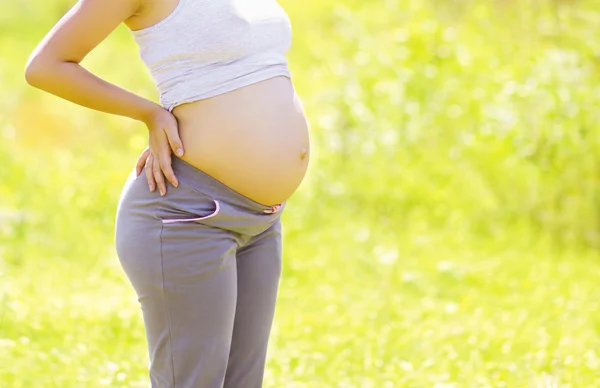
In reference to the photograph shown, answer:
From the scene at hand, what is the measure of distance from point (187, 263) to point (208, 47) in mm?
535

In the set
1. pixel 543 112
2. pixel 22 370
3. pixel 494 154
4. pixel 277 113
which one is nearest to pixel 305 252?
pixel 494 154

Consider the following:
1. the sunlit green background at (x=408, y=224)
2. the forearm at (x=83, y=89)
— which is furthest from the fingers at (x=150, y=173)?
the sunlit green background at (x=408, y=224)

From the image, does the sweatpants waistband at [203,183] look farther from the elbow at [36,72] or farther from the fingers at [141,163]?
the elbow at [36,72]

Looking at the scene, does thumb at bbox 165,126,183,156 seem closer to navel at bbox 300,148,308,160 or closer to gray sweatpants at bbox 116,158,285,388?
gray sweatpants at bbox 116,158,285,388

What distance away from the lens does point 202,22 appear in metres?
2.03

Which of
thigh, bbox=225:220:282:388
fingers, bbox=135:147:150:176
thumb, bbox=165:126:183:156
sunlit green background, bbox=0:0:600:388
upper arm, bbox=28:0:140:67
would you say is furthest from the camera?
sunlit green background, bbox=0:0:600:388

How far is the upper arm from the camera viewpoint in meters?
1.93

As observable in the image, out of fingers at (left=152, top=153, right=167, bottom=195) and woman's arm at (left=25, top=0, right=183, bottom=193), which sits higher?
woman's arm at (left=25, top=0, right=183, bottom=193)

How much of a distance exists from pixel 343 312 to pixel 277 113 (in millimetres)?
2507

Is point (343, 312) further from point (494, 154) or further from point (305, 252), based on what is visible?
point (494, 154)

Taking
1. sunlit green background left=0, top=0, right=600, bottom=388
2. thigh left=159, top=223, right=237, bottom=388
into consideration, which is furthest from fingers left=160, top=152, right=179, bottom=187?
sunlit green background left=0, top=0, right=600, bottom=388

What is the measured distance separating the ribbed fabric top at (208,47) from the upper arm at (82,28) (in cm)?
11

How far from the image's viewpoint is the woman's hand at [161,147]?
2.08 m

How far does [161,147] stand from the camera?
82.4 inches
